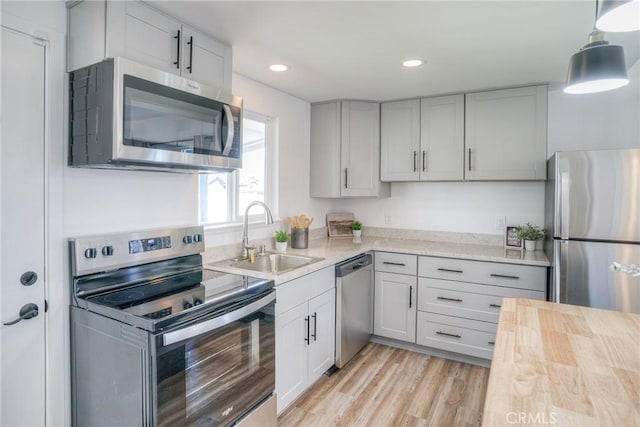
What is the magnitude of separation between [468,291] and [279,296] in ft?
5.35

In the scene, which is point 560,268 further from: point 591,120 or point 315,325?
point 315,325

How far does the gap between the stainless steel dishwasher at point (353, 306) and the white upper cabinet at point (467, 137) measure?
1.00 meters

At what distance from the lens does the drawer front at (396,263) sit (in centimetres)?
302

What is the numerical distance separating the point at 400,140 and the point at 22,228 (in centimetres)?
286

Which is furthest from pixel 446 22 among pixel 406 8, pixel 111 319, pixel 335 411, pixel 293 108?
pixel 335 411

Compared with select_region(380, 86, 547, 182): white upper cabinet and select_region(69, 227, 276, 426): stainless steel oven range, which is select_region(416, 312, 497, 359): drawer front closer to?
select_region(380, 86, 547, 182): white upper cabinet

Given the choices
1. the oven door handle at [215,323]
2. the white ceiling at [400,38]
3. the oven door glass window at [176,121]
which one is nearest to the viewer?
the oven door handle at [215,323]

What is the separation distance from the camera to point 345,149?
11.1 feet

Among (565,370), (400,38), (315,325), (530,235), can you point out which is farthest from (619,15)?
(530,235)

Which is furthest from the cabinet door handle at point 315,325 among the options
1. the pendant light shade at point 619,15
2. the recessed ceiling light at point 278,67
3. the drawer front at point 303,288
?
the pendant light shade at point 619,15

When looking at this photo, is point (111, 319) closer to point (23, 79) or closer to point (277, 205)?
point (23, 79)

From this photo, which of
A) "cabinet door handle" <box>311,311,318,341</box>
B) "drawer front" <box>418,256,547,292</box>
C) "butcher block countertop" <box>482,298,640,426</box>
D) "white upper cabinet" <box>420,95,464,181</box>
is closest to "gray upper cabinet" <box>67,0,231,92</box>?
"cabinet door handle" <box>311,311,318,341</box>

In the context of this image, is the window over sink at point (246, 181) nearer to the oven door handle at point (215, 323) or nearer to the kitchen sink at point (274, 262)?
the kitchen sink at point (274, 262)

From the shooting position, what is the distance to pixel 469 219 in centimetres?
334
